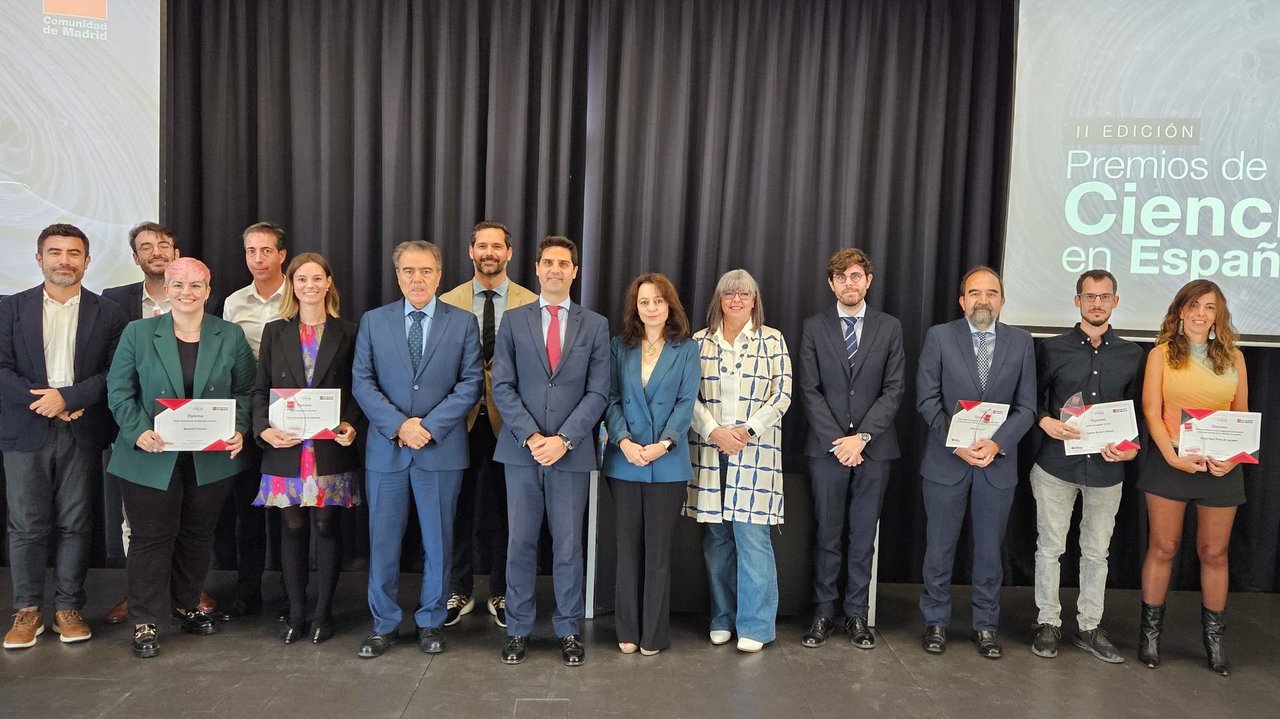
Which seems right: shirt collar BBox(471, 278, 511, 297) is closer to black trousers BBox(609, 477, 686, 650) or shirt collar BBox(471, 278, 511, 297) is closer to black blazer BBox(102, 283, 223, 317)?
black trousers BBox(609, 477, 686, 650)

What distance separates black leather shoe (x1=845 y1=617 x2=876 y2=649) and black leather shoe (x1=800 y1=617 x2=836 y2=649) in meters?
0.08

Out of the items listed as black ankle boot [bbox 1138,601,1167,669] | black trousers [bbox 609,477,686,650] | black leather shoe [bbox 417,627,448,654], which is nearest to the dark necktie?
black trousers [bbox 609,477,686,650]

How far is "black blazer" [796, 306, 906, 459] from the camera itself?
12.2ft

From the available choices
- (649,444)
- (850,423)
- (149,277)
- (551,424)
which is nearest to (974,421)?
(850,423)

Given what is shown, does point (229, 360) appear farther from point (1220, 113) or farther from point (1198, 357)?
point (1220, 113)

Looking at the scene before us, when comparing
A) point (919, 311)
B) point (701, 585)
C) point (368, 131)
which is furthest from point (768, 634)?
point (368, 131)

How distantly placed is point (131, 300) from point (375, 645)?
1984 mm

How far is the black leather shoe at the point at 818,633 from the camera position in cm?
372

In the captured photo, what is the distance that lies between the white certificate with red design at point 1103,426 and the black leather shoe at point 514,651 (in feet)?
7.93

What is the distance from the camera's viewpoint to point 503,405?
11.2ft

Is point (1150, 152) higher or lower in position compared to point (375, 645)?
higher

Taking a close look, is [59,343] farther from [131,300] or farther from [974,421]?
[974,421]

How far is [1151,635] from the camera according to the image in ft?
12.0

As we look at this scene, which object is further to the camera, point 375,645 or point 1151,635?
point 1151,635
